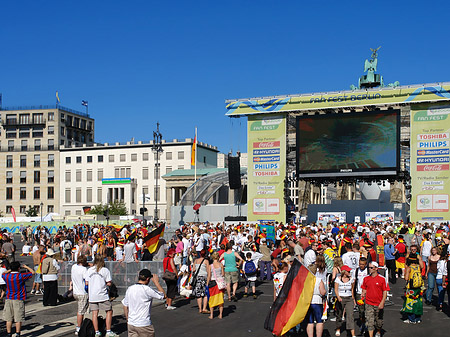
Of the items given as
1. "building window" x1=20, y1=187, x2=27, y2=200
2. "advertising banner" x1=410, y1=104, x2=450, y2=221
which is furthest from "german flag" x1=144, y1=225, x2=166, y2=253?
"building window" x1=20, y1=187, x2=27, y2=200

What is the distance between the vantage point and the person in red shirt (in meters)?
10.9

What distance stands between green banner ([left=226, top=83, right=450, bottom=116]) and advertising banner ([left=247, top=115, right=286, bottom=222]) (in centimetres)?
113

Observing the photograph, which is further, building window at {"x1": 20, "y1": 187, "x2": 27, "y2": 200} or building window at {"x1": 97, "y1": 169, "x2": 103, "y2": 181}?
building window at {"x1": 20, "y1": 187, "x2": 27, "y2": 200}

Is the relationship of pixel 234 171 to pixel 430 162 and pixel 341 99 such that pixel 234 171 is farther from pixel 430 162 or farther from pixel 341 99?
pixel 430 162

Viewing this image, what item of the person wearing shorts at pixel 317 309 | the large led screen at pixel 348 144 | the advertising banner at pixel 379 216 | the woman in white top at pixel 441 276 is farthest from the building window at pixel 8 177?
the person wearing shorts at pixel 317 309

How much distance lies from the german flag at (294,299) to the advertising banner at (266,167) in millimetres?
38950

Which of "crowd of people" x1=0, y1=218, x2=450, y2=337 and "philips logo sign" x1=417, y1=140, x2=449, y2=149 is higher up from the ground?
"philips logo sign" x1=417, y1=140, x2=449, y2=149

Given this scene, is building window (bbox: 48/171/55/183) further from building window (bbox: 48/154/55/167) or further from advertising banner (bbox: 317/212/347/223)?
advertising banner (bbox: 317/212/347/223)

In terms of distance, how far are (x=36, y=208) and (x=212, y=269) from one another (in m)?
94.7

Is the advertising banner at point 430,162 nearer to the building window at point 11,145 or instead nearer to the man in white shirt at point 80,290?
the man in white shirt at point 80,290

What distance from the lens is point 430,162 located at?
43969 millimetres

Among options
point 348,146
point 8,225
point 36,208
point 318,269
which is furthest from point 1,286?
point 36,208

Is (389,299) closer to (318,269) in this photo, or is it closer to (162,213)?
(318,269)

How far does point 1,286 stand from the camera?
13.8 meters
